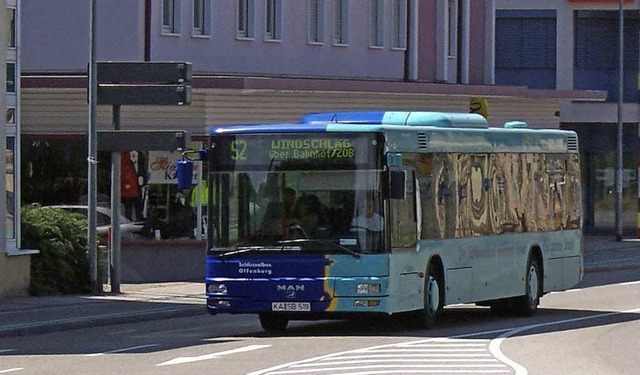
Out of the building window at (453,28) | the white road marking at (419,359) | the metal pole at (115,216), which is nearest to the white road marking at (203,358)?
the white road marking at (419,359)

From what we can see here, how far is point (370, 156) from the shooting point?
70.7 ft

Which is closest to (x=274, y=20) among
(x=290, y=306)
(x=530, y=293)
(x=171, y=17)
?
(x=171, y=17)

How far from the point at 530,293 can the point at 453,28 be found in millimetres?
23290

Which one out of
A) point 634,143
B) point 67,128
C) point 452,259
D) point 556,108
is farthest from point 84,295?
point 634,143

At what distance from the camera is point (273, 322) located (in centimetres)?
2309

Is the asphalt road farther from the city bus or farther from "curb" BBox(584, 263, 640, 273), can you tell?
"curb" BBox(584, 263, 640, 273)

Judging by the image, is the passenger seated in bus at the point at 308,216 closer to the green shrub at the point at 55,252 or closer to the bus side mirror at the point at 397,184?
the bus side mirror at the point at 397,184

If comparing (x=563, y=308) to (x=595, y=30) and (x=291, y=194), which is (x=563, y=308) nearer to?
(x=291, y=194)

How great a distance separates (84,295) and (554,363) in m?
14.3

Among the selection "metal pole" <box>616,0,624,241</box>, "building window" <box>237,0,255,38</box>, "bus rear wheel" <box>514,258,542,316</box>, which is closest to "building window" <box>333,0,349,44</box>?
"building window" <box>237,0,255,38</box>

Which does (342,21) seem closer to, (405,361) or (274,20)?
(274,20)

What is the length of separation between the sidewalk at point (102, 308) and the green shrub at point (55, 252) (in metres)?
0.79

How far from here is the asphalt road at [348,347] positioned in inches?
677

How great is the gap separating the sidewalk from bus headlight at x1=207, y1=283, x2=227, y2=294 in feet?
9.11
